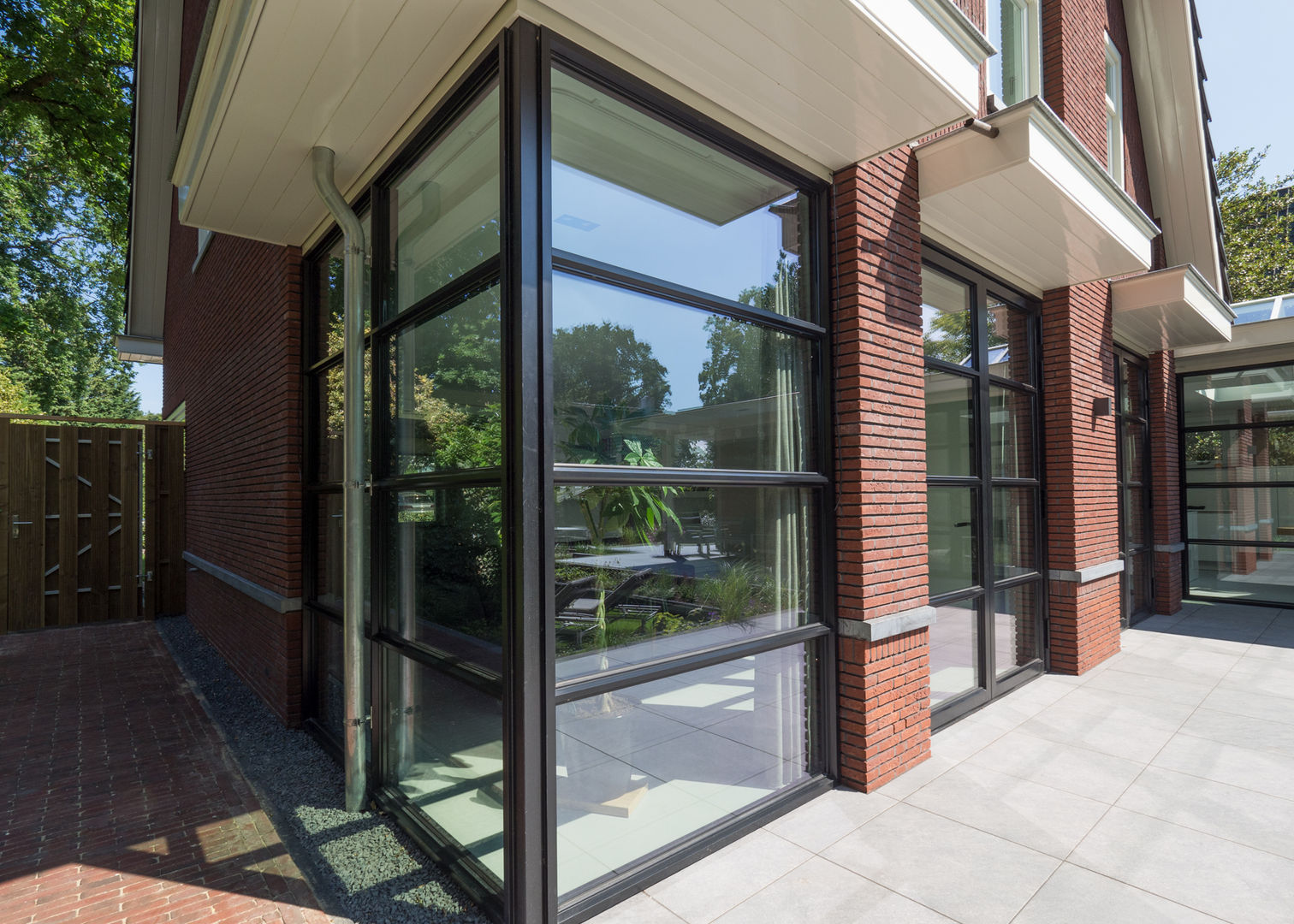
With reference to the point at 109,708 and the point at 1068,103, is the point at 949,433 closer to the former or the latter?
the point at 1068,103

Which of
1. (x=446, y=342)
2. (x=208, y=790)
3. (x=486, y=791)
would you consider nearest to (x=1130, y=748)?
(x=486, y=791)

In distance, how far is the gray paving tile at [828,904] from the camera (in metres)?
2.57

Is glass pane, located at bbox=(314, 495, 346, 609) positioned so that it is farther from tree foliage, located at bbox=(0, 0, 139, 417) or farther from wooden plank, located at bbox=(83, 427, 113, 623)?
tree foliage, located at bbox=(0, 0, 139, 417)

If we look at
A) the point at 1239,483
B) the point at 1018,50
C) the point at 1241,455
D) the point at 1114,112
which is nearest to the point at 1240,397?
the point at 1241,455

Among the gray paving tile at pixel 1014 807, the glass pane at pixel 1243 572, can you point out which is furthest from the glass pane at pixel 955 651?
the glass pane at pixel 1243 572

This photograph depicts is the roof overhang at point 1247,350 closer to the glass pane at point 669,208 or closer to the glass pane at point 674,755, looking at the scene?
the glass pane at point 669,208

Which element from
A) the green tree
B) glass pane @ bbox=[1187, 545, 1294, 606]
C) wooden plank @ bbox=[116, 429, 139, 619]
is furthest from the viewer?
the green tree

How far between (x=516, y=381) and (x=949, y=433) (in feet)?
12.2

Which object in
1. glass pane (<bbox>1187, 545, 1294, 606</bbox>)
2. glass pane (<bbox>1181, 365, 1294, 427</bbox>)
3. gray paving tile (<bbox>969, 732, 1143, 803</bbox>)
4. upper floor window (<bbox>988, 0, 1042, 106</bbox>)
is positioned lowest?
gray paving tile (<bbox>969, 732, 1143, 803</bbox>)

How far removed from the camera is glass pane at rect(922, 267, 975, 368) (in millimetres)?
4730

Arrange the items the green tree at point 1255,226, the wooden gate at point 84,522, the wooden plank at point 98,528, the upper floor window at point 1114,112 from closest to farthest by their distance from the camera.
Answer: the upper floor window at point 1114,112 < the wooden gate at point 84,522 < the wooden plank at point 98,528 < the green tree at point 1255,226

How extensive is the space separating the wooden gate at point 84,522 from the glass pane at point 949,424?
396 inches

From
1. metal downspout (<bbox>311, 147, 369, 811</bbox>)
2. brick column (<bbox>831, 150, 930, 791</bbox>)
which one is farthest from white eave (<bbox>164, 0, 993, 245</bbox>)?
brick column (<bbox>831, 150, 930, 791</bbox>)

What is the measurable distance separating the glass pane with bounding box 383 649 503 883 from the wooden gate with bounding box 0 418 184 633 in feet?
26.6
